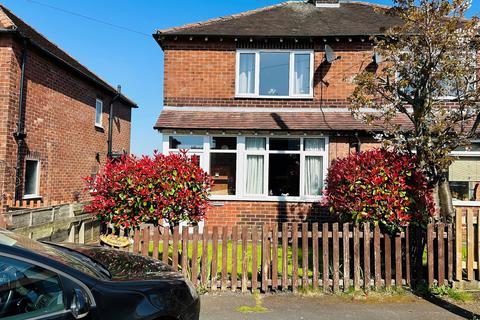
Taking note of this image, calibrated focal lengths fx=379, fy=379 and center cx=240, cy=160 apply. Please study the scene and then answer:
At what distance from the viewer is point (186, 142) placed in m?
10.9

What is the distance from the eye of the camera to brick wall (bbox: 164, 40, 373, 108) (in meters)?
11.4

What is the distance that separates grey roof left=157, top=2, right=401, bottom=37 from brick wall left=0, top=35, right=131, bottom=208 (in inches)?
145

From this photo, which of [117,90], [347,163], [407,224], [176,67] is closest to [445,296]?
[407,224]

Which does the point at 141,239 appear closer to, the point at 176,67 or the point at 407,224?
the point at 407,224

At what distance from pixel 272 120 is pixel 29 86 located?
6.70m

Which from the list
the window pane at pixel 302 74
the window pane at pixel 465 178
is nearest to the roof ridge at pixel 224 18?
the window pane at pixel 302 74

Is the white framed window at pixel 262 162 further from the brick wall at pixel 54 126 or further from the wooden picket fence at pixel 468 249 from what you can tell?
the wooden picket fence at pixel 468 249

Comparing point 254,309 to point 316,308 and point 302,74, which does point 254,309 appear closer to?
point 316,308

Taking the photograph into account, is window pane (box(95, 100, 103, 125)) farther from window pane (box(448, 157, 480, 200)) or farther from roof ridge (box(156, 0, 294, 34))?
window pane (box(448, 157, 480, 200))

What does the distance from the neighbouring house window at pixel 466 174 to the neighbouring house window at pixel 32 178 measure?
11.7m

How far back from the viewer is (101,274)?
9.70ft

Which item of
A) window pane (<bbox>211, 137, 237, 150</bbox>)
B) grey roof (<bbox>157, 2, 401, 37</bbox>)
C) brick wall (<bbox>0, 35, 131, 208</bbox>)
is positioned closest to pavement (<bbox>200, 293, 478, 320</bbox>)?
window pane (<bbox>211, 137, 237, 150</bbox>)

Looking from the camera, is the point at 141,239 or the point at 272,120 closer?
the point at 141,239

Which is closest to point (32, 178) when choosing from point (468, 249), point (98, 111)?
point (98, 111)
